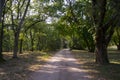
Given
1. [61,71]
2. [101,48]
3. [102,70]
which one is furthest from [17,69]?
[101,48]

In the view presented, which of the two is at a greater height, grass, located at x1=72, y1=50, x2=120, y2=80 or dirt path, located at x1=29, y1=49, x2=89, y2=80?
dirt path, located at x1=29, y1=49, x2=89, y2=80

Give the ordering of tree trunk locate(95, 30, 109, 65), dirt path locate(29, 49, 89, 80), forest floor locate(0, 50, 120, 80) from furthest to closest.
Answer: tree trunk locate(95, 30, 109, 65) → forest floor locate(0, 50, 120, 80) → dirt path locate(29, 49, 89, 80)

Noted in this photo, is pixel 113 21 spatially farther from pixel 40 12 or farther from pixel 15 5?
pixel 40 12

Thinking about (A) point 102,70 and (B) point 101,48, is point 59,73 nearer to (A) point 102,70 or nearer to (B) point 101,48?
(A) point 102,70

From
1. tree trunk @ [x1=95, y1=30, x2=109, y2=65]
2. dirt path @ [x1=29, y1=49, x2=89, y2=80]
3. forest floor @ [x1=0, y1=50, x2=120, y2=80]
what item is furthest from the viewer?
tree trunk @ [x1=95, y1=30, x2=109, y2=65]

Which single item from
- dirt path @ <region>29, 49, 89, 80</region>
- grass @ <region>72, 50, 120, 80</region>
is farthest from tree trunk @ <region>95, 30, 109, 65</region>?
dirt path @ <region>29, 49, 89, 80</region>

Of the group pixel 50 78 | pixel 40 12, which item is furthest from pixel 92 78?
pixel 40 12

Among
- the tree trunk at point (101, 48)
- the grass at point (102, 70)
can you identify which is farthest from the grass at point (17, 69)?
the tree trunk at point (101, 48)

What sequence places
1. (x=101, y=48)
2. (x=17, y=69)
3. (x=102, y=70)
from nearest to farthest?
(x=102, y=70) < (x=17, y=69) < (x=101, y=48)

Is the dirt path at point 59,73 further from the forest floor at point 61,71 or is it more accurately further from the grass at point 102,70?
the grass at point 102,70

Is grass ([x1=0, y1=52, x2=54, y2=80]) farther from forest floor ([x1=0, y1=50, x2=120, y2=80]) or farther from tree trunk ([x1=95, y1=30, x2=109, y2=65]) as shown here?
tree trunk ([x1=95, y1=30, x2=109, y2=65])

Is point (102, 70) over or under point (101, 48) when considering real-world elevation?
under

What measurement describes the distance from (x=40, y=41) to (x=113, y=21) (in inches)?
1990

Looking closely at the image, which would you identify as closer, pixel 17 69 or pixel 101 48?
pixel 17 69
